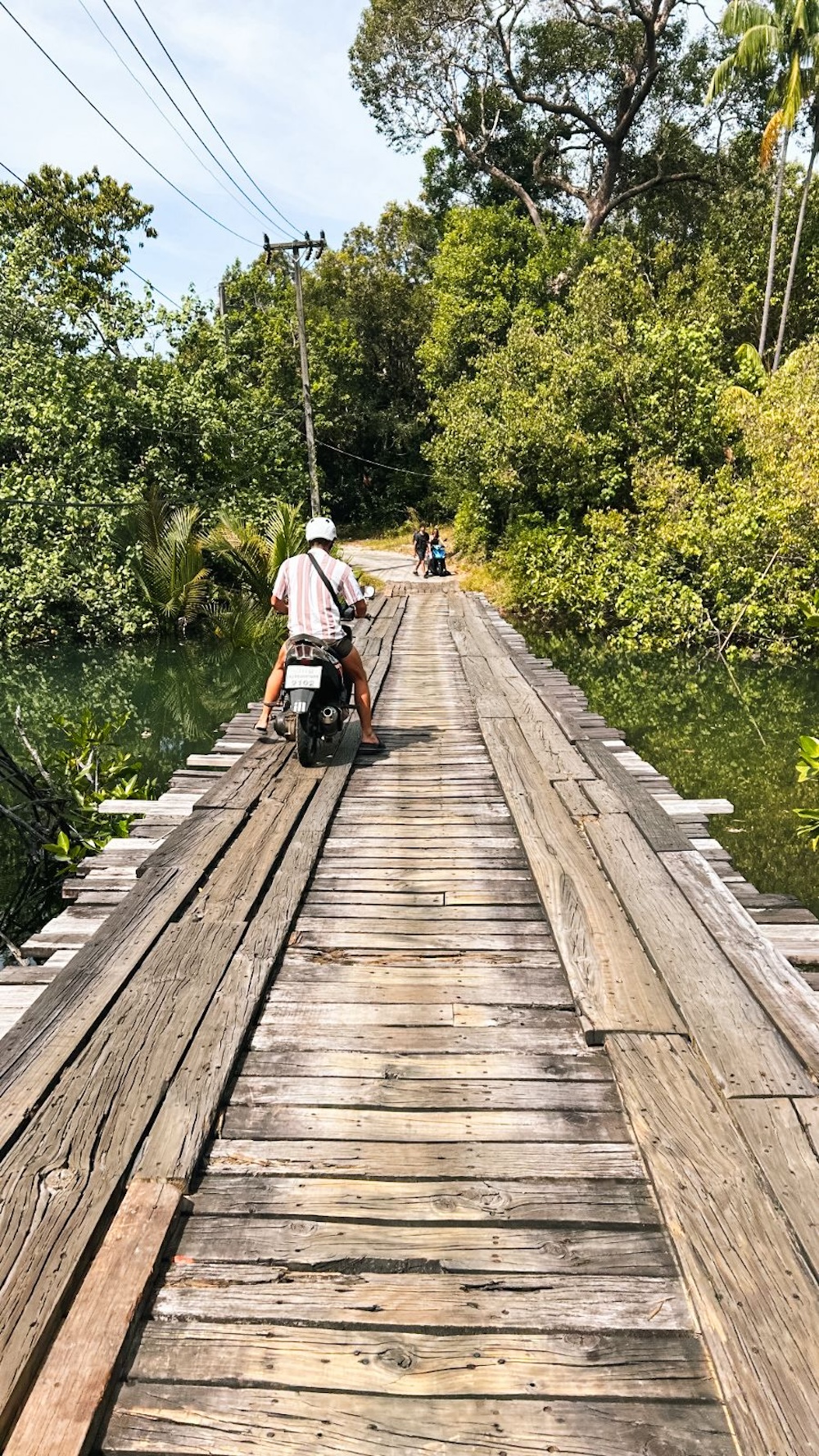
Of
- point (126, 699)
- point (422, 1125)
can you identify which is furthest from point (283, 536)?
point (422, 1125)

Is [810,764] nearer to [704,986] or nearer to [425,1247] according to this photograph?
[704,986]

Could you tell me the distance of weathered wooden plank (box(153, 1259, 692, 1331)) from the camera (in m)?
1.84

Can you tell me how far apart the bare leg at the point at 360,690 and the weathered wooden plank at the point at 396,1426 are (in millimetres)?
4260

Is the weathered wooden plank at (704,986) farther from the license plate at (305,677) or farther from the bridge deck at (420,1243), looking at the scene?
the license plate at (305,677)

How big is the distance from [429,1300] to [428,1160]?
41cm

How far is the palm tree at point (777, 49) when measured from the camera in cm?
2048

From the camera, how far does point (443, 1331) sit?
1822 millimetres

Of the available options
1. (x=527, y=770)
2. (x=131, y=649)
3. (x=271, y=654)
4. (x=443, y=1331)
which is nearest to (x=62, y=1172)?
(x=443, y=1331)

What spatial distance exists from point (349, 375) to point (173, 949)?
100.0ft

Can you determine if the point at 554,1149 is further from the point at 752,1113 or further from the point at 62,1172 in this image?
the point at 62,1172

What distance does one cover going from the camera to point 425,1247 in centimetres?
202

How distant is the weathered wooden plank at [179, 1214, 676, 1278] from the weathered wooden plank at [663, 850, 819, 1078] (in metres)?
0.83

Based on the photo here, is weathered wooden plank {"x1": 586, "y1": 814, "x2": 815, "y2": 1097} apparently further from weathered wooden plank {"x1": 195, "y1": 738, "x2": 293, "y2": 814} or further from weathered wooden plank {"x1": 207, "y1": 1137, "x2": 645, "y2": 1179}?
weathered wooden plank {"x1": 195, "y1": 738, "x2": 293, "y2": 814}

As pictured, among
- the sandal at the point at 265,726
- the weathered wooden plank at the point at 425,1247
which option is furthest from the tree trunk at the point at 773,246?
the weathered wooden plank at the point at 425,1247
